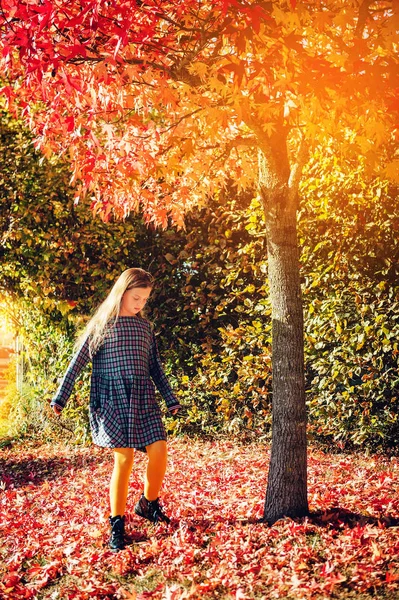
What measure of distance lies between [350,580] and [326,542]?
1.73 ft

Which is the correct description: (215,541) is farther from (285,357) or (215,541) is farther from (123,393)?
(285,357)

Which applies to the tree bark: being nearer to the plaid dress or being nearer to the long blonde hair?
the plaid dress

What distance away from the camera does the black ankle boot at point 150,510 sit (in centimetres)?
447

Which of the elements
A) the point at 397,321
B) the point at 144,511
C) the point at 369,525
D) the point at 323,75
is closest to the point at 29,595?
the point at 144,511

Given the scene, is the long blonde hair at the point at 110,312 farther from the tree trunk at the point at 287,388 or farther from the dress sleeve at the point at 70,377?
the tree trunk at the point at 287,388

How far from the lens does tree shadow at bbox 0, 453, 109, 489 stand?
707 cm

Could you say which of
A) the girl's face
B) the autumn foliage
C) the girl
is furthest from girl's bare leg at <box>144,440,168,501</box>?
the autumn foliage

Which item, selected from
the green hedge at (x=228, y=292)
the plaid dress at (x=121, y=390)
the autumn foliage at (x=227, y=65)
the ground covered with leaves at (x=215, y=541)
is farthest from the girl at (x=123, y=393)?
the green hedge at (x=228, y=292)

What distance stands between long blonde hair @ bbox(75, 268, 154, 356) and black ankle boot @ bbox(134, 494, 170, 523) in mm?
1077

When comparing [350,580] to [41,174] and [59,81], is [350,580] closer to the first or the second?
[59,81]

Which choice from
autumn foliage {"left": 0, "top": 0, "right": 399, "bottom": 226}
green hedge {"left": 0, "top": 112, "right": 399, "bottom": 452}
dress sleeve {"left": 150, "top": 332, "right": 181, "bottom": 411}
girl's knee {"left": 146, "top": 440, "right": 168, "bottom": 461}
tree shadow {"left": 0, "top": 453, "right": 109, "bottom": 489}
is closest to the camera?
autumn foliage {"left": 0, "top": 0, "right": 399, "bottom": 226}

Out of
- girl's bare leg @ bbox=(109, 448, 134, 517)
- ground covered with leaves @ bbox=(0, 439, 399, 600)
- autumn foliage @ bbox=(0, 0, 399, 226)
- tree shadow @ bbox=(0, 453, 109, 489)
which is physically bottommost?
tree shadow @ bbox=(0, 453, 109, 489)

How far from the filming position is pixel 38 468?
761cm

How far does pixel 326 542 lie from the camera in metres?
3.87
